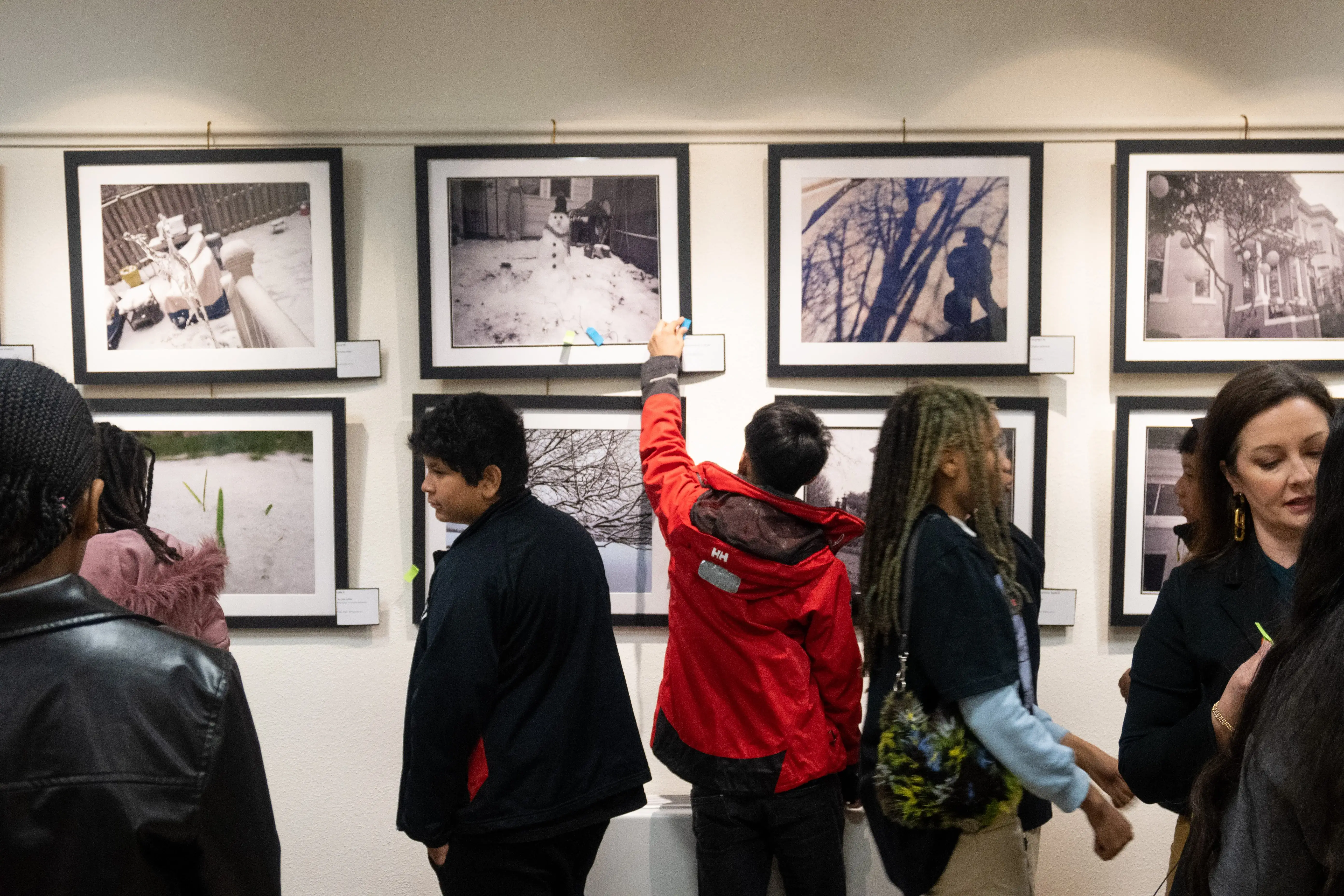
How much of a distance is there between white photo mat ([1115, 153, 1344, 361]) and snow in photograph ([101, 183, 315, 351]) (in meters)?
2.66

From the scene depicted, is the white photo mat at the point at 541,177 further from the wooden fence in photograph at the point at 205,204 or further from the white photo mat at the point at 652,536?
the wooden fence in photograph at the point at 205,204

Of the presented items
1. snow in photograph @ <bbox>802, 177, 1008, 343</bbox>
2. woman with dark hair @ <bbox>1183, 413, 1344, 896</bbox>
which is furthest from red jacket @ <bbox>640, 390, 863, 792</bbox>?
woman with dark hair @ <bbox>1183, 413, 1344, 896</bbox>

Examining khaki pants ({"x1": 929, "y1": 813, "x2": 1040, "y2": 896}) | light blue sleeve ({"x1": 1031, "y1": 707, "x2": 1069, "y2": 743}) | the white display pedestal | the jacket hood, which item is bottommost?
the white display pedestal

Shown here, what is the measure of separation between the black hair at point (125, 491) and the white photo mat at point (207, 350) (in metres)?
0.81

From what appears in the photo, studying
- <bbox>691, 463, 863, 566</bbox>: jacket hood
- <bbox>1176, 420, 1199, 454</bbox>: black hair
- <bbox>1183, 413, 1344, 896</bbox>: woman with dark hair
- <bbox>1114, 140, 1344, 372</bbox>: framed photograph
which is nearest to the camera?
<bbox>1183, 413, 1344, 896</bbox>: woman with dark hair

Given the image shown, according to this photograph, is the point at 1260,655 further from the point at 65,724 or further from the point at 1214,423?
the point at 65,724

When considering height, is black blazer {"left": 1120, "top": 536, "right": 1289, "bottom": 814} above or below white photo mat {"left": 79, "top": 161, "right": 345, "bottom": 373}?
below

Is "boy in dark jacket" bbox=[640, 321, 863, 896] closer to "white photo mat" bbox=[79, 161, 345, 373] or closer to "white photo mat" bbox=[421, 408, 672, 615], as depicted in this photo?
"white photo mat" bbox=[421, 408, 672, 615]

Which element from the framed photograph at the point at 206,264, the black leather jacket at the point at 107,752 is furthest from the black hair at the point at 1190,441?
the framed photograph at the point at 206,264

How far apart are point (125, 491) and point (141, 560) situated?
20 cm

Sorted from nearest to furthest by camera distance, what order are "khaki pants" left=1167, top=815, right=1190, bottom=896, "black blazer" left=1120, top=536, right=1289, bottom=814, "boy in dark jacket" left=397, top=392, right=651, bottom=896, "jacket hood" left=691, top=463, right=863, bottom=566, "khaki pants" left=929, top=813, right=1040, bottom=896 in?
"black blazer" left=1120, top=536, right=1289, bottom=814, "khaki pants" left=929, top=813, right=1040, bottom=896, "boy in dark jacket" left=397, top=392, right=651, bottom=896, "khaki pants" left=1167, top=815, right=1190, bottom=896, "jacket hood" left=691, top=463, right=863, bottom=566

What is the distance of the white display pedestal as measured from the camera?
2.64 m

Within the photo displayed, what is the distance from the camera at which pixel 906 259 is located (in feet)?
9.41

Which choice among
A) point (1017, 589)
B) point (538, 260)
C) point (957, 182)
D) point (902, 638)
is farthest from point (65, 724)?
point (957, 182)
